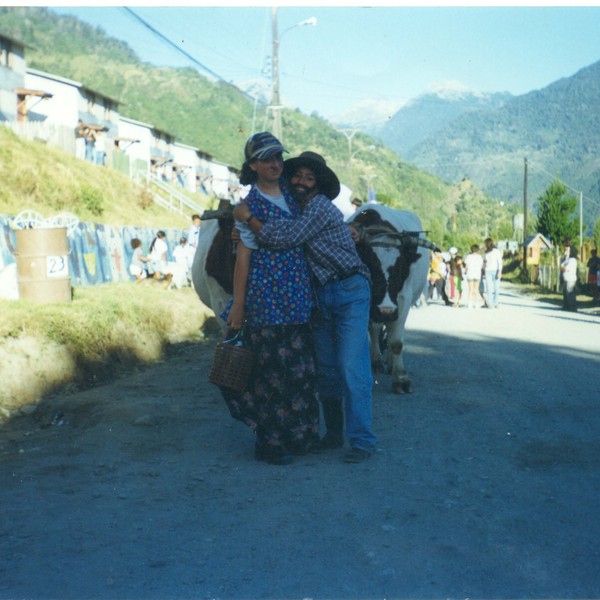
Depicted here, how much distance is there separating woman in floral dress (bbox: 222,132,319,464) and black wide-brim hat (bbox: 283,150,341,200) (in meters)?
0.26

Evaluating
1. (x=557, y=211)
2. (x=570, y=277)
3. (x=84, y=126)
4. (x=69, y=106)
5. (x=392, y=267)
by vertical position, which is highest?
(x=69, y=106)

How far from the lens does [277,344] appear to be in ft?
18.8

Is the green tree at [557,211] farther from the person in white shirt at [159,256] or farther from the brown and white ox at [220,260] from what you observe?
the brown and white ox at [220,260]

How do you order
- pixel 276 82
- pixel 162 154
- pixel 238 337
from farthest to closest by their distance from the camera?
pixel 162 154 < pixel 276 82 < pixel 238 337

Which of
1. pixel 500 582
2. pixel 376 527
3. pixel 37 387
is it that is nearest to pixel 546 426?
pixel 376 527

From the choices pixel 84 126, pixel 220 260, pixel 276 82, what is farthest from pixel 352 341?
pixel 84 126

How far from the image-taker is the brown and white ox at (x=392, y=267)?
25.9ft

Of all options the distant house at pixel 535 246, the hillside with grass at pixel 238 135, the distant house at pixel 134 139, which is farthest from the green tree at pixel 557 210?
the hillside with grass at pixel 238 135

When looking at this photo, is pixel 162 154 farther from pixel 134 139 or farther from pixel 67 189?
pixel 67 189

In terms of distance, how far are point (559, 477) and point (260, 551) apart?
7.13 ft

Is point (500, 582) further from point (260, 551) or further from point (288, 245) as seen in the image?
point (288, 245)

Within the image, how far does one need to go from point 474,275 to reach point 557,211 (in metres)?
41.6

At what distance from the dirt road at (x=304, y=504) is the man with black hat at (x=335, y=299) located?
0.34 m

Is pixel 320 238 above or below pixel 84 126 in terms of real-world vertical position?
below
